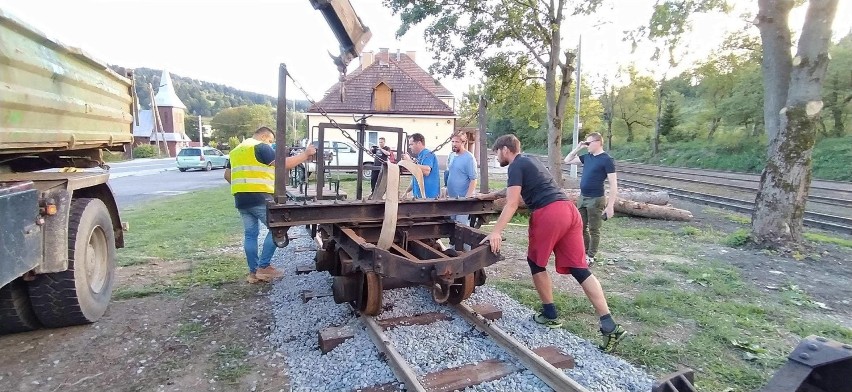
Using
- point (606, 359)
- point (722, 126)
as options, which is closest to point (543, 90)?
point (606, 359)

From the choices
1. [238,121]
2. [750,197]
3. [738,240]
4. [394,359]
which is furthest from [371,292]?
[238,121]

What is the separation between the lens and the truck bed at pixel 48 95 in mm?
2812

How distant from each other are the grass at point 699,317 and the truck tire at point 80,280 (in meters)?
4.08

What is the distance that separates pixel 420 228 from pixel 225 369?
2196 millimetres

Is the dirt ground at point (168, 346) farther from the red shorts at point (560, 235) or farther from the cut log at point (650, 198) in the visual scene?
the cut log at point (650, 198)

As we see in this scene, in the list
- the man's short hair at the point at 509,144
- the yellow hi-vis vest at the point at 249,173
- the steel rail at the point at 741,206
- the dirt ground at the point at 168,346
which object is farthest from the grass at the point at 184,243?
the steel rail at the point at 741,206

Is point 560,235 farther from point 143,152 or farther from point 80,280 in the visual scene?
point 143,152

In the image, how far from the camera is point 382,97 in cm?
2927

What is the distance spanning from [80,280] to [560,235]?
161 inches

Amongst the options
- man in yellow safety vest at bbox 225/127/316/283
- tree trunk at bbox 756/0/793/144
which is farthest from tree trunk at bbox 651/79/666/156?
man in yellow safety vest at bbox 225/127/316/283

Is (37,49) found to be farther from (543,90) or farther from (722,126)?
(722,126)

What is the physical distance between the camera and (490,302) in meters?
4.97

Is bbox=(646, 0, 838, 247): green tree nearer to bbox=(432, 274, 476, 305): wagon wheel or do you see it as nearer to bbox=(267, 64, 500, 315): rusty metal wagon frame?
bbox=(267, 64, 500, 315): rusty metal wagon frame

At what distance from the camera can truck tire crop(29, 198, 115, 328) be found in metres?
3.84
